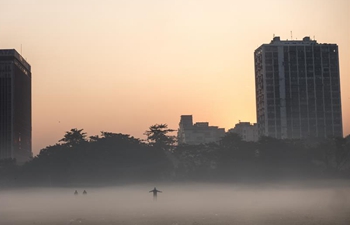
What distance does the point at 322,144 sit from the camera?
537 ft

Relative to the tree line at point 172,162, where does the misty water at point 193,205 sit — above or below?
below

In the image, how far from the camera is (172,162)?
178 metres

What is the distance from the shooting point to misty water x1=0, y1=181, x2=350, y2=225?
87.4 meters

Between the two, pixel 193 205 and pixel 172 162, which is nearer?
pixel 193 205

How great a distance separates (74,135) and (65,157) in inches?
424

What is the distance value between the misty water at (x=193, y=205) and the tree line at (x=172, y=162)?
12.0 feet

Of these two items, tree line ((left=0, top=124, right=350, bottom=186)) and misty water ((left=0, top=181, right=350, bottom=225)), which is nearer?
misty water ((left=0, top=181, right=350, bottom=225))

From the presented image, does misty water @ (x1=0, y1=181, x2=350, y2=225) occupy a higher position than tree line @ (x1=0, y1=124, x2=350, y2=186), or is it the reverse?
tree line @ (x1=0, y1=124, x2=350, y2=186)

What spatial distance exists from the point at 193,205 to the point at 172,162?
208 feet

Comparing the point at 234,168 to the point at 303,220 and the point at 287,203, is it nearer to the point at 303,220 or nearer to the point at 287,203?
the point at 287,203

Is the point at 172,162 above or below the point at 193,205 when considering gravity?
above

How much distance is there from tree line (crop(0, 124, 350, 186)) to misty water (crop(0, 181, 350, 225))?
3.65 meters

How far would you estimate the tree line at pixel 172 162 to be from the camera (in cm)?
16175

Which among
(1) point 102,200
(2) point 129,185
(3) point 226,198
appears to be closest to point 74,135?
(2) point 129,185
